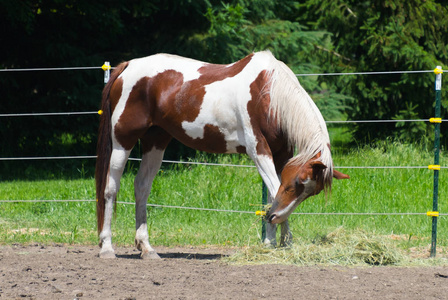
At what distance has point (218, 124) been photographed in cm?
532

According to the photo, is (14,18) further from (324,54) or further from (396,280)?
(396,280)

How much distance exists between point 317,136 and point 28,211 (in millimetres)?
4064

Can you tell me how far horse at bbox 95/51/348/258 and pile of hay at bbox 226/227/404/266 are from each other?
0.61 ft

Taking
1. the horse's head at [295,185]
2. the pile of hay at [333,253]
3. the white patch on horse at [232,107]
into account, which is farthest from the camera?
the white patch on horse at [232,107]

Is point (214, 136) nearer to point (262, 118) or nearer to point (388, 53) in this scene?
point (262, 118)

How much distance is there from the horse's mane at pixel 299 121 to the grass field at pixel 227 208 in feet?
3.18

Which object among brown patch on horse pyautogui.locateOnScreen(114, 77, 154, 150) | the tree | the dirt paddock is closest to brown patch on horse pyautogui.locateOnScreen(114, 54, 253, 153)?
brown patch on horse pyautogui.locateOnScreen(114, 77, 154, 150)

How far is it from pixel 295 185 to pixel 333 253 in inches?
26.2

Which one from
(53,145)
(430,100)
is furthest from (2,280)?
(430,100)

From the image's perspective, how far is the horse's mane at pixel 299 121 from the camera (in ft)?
16.3

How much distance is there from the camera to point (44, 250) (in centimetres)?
589

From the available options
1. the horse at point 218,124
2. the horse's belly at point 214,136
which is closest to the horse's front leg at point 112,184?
the horse at point 218,124

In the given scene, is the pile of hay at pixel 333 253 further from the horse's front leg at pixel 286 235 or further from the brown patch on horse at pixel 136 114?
the brown patch on horse at pixel 136 114

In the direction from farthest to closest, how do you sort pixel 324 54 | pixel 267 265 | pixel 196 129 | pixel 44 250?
pixel 324 54 → pixel 44 250 → pixel 196 129 → pixel 267 265
